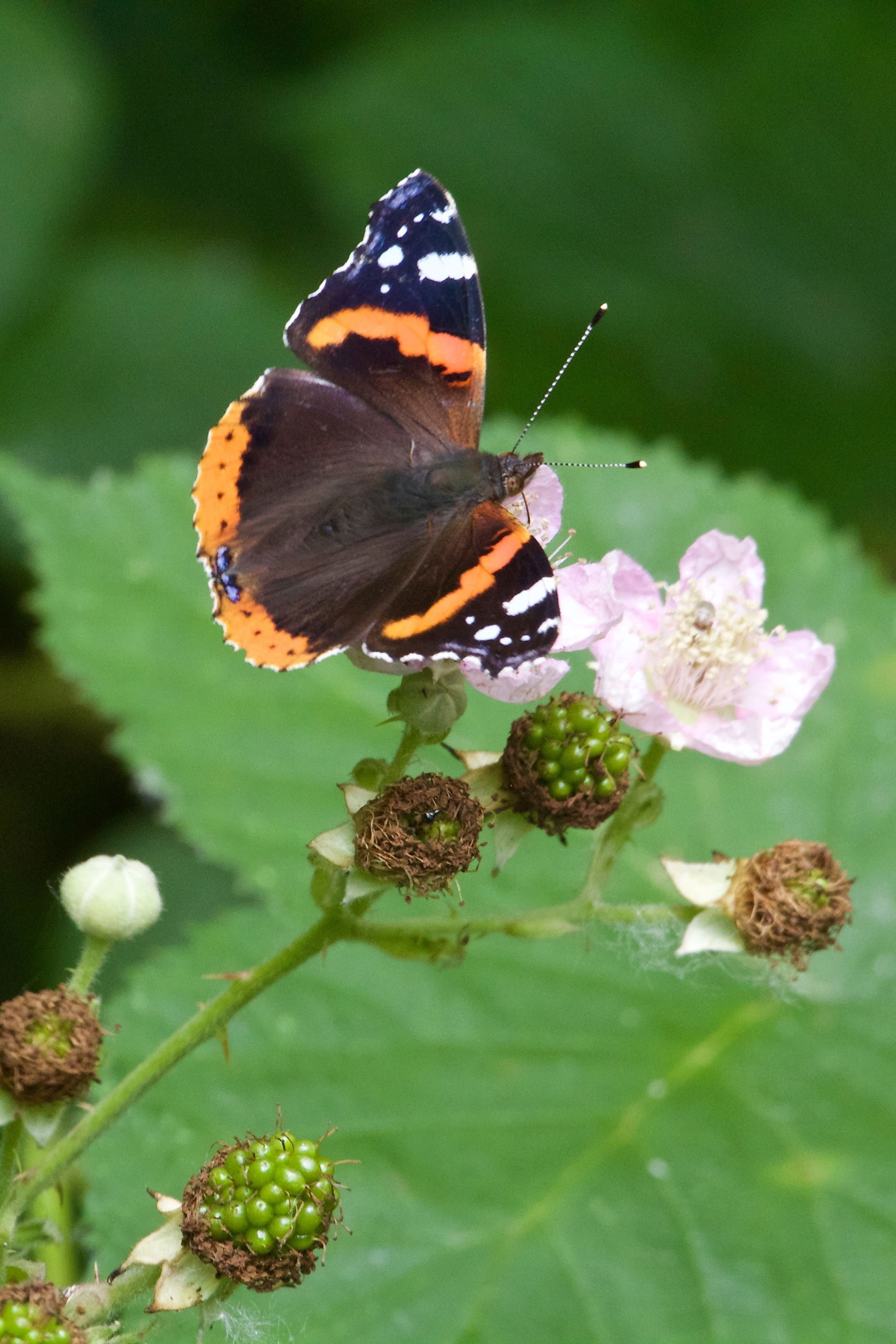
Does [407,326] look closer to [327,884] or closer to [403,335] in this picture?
[403,335]

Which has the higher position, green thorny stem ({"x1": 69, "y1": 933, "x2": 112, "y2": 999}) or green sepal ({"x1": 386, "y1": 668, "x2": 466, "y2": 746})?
green sepal ({"x1": 386, "y1": 668, "x2": 466, "y2": 746})

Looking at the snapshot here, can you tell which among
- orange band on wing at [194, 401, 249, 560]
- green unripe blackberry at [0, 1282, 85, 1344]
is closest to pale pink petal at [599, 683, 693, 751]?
orange band on wing at [194, 401, 249, 560]

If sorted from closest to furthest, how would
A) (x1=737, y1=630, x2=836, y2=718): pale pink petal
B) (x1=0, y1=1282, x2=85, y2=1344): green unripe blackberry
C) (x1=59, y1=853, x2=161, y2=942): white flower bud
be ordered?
(x1=0, y1=1282, x2=85, y2=1344): green unripe blackberry → (x1=59, y1=853, x2=161, y2=942): white flower bud → (x1=737, y1=630, x2=836, y2=718): pale pink petal

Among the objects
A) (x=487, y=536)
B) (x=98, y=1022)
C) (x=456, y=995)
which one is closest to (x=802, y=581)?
(x=456, y=995)

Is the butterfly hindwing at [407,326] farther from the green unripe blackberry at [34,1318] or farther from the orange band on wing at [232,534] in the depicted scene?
the green unripe blackberry at [34,1318]

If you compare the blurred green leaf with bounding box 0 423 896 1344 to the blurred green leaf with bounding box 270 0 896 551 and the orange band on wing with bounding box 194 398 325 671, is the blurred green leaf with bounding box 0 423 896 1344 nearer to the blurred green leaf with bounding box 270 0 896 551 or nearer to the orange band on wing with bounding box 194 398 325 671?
the orange band on wing with bounding box 194 398 325 671

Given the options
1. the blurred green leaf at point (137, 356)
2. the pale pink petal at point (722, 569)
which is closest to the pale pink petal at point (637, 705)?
the pale pink petal at point (722, 569)

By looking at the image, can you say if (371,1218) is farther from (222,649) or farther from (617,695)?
(222,649)

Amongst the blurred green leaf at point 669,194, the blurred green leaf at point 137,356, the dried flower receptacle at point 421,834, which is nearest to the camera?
the dried flower receptacle at point 421,834
